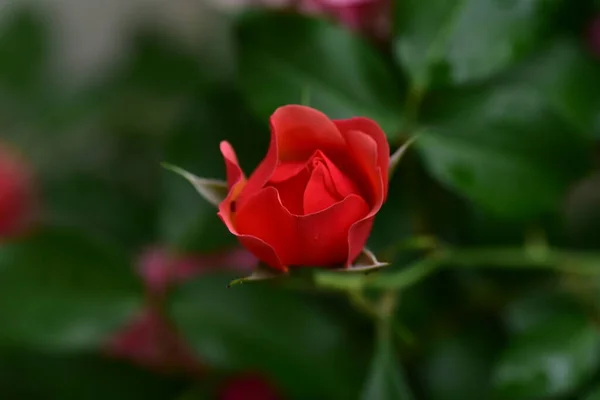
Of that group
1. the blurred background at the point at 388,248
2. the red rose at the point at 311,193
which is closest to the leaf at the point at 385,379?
the blurred background at the point at 388,248

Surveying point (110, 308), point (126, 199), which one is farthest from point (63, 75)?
point (110, 308)

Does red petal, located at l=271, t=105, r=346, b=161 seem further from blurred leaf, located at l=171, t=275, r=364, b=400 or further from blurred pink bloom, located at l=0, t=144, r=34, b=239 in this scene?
blurred pink bloom, located at l=0, t=144, r=34, b=239

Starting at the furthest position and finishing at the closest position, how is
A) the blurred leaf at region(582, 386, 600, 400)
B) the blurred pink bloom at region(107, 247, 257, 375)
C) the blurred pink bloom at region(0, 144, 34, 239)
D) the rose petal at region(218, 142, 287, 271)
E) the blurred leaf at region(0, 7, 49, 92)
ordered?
the blurred leaf at region(0, 7, 49, 92) < the blurred pink bloom at region(0, 144, 34, 239) < the blurred pink bloom at region(107, 247, 257, 375) < the blurred leaf at region(582, 386, 600, 400) < the rose petal at region(218, 142, 287, 271)

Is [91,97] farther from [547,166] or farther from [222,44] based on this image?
[547,166]

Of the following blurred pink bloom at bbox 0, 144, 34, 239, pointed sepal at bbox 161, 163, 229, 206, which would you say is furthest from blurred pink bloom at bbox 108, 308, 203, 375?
pointed sepal at bbox 161, 163, 229, 206

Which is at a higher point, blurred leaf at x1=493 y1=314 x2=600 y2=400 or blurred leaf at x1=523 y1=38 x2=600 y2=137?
blurred leaf at x1=523 y1=38 x2=600 y2=137

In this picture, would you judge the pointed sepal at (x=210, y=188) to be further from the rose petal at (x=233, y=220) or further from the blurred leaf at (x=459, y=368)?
the blurred leaf at (x=459, y=368)
